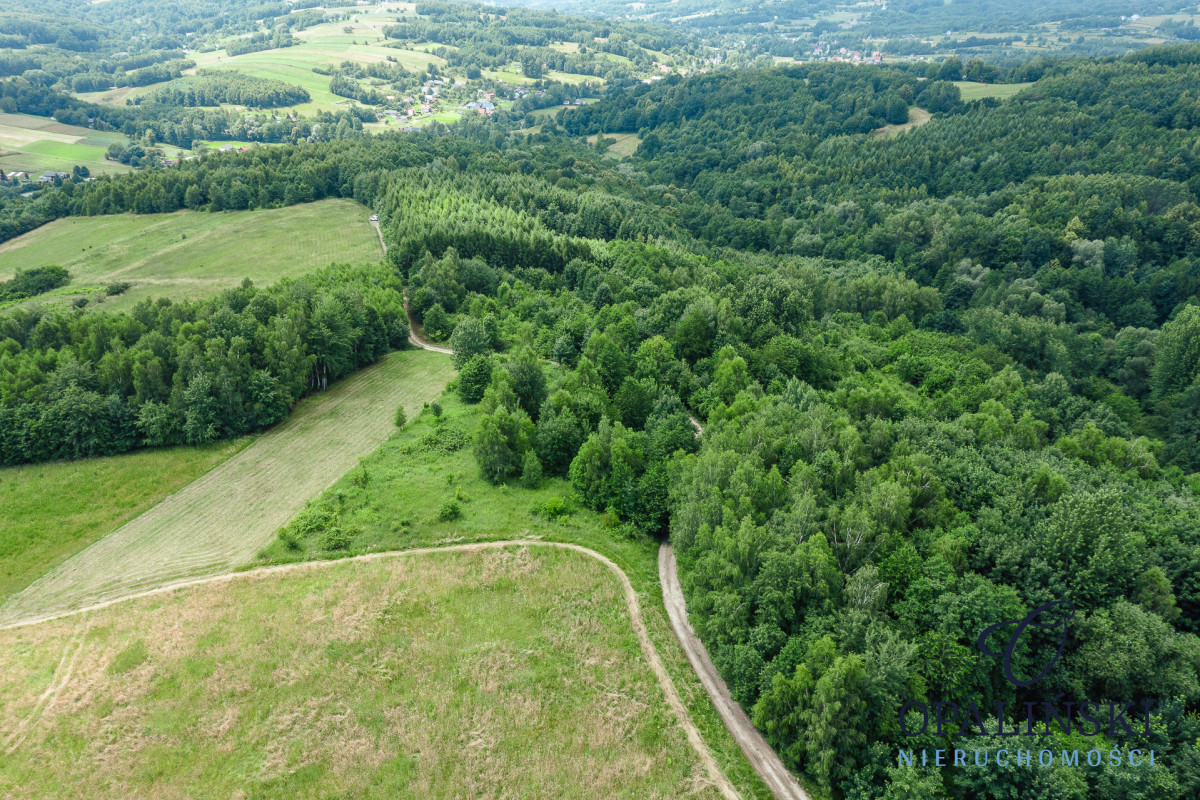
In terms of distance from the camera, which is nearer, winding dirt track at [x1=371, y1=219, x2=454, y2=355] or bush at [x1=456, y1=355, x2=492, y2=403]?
bush at [x1=456, y1=355, x2=492, y2=403]

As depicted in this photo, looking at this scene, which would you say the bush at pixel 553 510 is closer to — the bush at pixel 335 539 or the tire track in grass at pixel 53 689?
the bush at pixel 335 539

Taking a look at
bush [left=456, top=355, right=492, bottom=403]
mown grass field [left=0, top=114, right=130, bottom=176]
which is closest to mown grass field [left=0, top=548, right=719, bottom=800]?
bush [left=456, top=355, right=492, bottom=403]

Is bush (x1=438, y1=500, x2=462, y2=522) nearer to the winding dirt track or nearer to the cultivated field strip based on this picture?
the cultivated field strip

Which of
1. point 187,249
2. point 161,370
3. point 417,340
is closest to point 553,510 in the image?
point 161,370

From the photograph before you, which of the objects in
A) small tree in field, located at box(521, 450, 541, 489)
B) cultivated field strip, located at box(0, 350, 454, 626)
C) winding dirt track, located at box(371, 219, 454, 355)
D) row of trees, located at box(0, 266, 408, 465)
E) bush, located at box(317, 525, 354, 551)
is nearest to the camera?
cultivated field strip, located at box(0, 350, 454, 626)

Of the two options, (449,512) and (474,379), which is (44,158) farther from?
(449,512)

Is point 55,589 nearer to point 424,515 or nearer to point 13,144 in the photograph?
point 424,515

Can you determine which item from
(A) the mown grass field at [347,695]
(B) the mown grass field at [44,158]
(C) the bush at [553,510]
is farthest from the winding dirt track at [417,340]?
(B) the mown grass field at [44,158]
